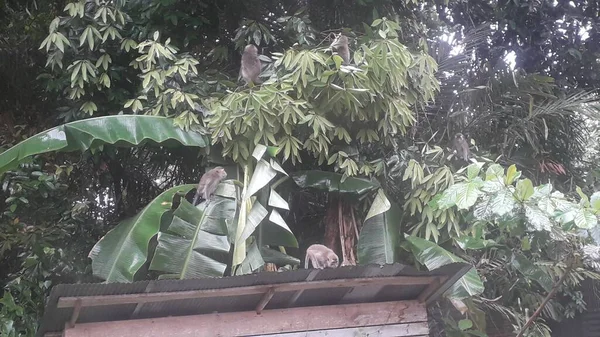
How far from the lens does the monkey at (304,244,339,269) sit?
16.1 feet

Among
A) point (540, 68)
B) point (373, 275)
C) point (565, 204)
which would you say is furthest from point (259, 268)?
point (540, 68)

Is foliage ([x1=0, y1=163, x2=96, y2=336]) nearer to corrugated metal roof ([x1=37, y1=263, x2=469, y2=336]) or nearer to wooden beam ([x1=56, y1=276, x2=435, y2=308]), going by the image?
corrugated metal roof ([x1=37, y1=263, x2=469, y2=336])

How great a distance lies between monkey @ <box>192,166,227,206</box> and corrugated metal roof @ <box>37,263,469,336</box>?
1.31m

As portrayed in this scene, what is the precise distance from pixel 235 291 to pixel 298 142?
1842mm

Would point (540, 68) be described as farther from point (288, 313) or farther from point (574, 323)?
point (288, 313)

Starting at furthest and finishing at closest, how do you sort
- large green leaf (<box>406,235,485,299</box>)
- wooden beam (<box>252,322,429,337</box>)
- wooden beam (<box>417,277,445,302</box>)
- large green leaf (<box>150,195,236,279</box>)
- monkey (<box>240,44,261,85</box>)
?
monkey (<box>240,44,261,85</box>), large green leaf (<box>406,235,485,299</box>), large green leaf (<box>150,195,236,279</box>), wooden beam (<box>417,277,445,302</box>), wooden beam (<box>252,322,429,337</box>)

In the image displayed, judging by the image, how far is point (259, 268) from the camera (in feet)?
16.5

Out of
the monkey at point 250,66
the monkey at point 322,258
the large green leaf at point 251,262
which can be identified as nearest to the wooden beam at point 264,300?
the large green leaf at point 251,262

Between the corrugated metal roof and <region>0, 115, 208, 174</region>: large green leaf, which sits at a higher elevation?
<region>0, 115, 208, 174</region>: large green leaf

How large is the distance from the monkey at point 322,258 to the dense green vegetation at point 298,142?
9.3 inches

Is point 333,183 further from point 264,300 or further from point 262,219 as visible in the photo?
point 264,300

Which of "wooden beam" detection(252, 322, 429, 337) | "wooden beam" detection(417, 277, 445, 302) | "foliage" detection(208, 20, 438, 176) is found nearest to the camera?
"wooden beam" detection(252, 322, 429, 337)

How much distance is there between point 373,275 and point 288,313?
0.62m

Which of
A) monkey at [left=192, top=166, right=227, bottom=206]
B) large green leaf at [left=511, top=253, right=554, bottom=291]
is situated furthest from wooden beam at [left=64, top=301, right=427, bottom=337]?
monkey at [left=192, top=166, right=227, bottom=206]
